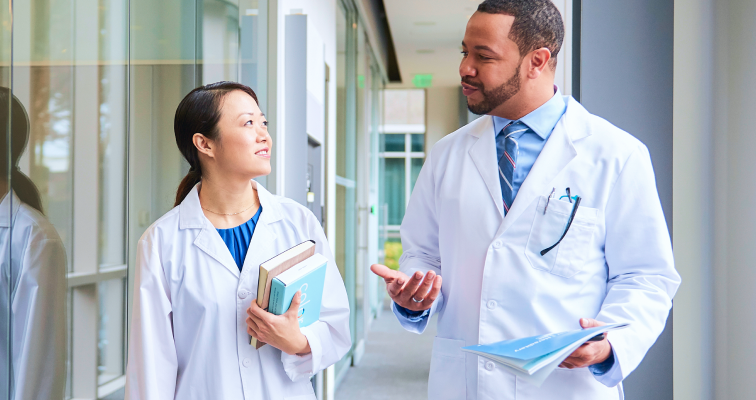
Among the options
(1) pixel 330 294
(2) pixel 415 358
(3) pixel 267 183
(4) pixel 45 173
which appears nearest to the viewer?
(4) pixel 45 173

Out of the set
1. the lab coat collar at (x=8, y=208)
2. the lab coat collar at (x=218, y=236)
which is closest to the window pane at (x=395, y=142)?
the lab coat collar at (x=218, y=236)

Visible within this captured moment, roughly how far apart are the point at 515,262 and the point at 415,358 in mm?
5372

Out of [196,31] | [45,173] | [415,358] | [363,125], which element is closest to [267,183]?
[196,31]

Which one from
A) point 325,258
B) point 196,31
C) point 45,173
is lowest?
point 325,258

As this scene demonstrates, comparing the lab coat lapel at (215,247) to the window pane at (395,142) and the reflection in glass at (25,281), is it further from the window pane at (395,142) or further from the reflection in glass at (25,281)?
the window pane at (395,142)

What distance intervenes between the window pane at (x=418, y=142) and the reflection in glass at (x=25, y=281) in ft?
38.8

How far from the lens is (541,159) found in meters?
1.54

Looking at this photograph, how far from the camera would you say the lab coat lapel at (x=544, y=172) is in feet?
4.92

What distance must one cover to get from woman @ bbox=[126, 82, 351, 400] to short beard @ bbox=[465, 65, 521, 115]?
608 mm

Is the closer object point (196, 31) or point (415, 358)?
point (196, 31)

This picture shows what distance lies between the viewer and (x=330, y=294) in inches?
68.2

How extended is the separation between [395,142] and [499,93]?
1187cm

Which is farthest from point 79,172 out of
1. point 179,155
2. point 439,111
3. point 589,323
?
point 439,111

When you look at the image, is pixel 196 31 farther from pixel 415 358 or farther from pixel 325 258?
pixel 415 358
